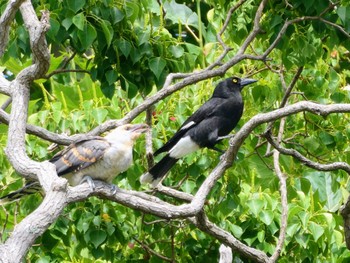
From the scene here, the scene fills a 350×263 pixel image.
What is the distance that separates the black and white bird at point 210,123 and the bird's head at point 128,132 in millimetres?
596

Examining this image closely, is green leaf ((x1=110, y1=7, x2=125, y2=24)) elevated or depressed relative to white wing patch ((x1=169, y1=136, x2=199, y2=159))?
elevated

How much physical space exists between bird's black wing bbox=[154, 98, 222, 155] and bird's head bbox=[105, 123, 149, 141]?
1.95 ft

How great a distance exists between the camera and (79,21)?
6.76 m

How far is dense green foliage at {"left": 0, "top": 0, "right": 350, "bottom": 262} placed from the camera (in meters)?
7.13

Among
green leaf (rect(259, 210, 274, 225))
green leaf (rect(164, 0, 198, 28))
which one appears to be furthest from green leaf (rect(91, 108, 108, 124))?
green leaf (rect(164, 0, 198, 28))

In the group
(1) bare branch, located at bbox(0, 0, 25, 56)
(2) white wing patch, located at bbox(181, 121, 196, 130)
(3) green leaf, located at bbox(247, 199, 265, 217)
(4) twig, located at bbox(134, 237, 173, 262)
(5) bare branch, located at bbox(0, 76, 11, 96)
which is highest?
(1) bare branch, located at bbox(0, 0, 25, 56)

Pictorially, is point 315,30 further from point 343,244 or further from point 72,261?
point 72,261

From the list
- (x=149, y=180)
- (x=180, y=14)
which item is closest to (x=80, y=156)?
(x=149, y=180)

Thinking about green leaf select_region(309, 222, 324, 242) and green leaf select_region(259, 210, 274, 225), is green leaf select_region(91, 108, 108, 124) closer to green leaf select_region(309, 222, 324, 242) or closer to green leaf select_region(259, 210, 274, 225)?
green leaf select_region(259, 210, 274, 225)

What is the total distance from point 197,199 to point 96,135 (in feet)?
3.60

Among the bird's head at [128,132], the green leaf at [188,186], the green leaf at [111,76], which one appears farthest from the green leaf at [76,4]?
the green leaf at [188,186]

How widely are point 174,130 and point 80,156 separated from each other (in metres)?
1.36

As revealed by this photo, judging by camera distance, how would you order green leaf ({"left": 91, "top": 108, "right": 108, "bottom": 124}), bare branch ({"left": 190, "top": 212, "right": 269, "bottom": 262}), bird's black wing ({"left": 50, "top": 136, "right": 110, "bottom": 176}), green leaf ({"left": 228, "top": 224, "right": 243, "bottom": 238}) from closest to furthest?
bare branch ({"left": 190, "top": 212, "right": 269, "bottom": 262}), bird's black wing ({"left": 50, "top": 136, "right": 110, "bottom": 176}), green leaf ({"left": 228, "top": 224, "right": 243, "bottom": 238}), green leaf ({"left": 91, "top": 108, "right": 108, "bottom": 124})

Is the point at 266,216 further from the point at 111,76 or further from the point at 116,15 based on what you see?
the point at 116,15
